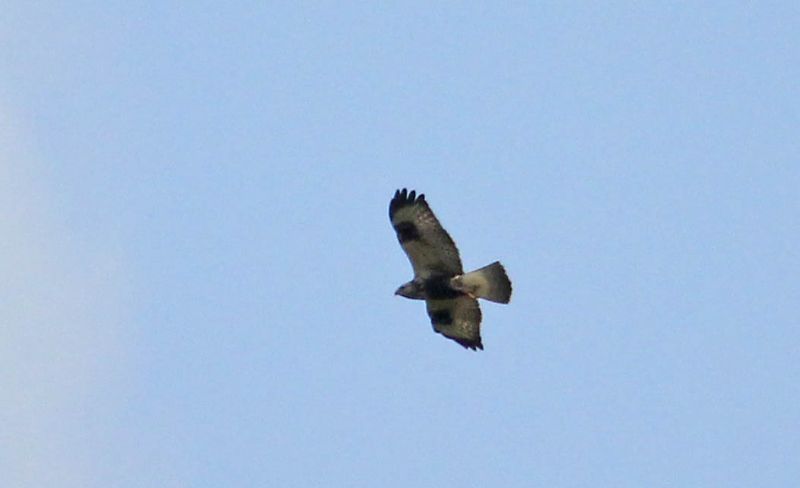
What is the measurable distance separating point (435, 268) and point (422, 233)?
504 millimetres

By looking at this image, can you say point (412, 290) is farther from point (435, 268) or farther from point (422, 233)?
point (422, 233)

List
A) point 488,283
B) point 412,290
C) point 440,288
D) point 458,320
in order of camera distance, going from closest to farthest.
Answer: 1. point 488,283
2. point 440,288
3. point 412,290
4. point 458,320

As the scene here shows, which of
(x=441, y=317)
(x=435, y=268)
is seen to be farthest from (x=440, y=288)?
(x=441, y=317)

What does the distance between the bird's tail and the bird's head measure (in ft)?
1.67

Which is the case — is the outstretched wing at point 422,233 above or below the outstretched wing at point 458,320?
above

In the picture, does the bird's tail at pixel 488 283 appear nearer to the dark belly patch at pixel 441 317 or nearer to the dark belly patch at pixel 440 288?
the dark belly patch at pixel 440 288

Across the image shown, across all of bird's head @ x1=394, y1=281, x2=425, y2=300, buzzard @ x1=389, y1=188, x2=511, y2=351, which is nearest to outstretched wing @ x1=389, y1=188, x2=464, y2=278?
buzzard @ x1=389, y1=188, x2=511, y2=351

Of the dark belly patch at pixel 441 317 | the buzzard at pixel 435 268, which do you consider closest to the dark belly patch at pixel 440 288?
the buzzard at pixel 435 268

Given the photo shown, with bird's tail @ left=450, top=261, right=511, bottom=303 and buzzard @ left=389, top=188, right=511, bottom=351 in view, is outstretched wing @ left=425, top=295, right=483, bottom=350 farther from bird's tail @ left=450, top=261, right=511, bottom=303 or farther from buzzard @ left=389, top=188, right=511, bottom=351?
bird's tail @ left=450, top=261, right=511, bottom=303

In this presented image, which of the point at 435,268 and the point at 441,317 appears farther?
the point at 441,317

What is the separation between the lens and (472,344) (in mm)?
22969

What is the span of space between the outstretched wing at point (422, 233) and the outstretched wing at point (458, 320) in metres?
0.52

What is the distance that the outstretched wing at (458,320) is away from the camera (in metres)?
22.8

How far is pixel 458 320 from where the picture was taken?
23.0 m
